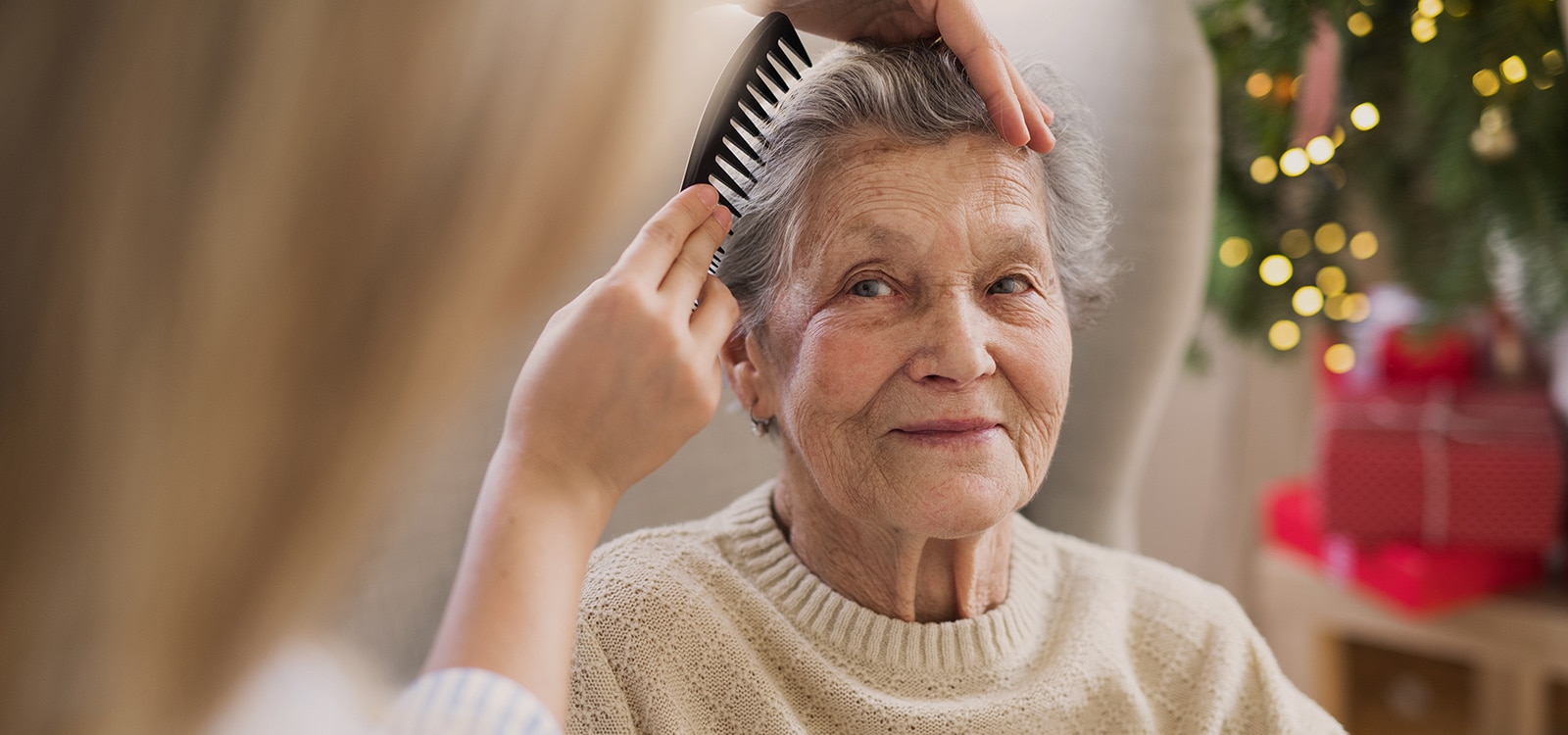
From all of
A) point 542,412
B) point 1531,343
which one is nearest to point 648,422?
point 542,412

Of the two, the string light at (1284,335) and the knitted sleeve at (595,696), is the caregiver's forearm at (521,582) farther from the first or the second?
the string light at (1284,335)

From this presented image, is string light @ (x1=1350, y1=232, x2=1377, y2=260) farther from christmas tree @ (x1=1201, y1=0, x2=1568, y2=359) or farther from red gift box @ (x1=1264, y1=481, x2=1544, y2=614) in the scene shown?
red gift box @ (x1=1264, y1=481, x2=1544, y2=614)

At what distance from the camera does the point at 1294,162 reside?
4.69 feet

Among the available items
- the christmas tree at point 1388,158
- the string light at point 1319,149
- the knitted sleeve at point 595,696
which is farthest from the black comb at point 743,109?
the string light at point 1319,149

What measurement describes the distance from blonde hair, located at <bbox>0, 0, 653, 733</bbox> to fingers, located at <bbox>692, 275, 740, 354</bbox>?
0.80 ft

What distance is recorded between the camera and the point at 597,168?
51 cm

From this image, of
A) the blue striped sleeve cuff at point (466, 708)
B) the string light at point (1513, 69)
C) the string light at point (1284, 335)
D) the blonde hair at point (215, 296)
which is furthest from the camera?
the string light at point (1284, 335)

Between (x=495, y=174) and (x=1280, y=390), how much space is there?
207 cm

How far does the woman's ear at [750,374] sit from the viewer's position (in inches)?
37.1

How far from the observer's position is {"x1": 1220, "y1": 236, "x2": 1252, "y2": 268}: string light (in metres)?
1.54

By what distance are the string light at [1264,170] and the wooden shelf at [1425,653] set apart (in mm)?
689

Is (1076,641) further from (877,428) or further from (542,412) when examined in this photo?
(542,412)

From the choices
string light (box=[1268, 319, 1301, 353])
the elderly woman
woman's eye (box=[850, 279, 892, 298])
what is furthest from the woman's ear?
string light (box=[1268, 319, 1301, 353])

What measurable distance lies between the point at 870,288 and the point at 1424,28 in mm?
883
